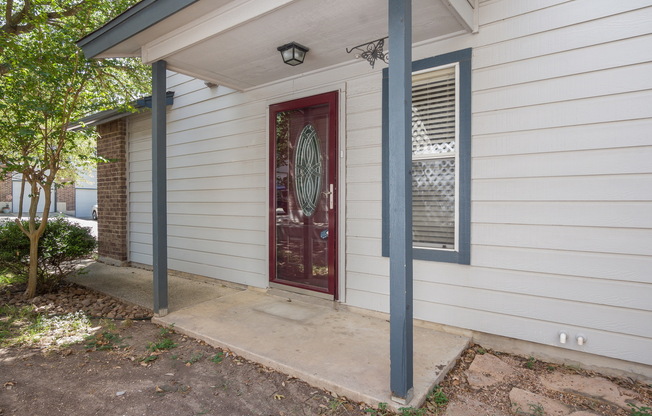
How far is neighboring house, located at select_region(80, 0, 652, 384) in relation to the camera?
7.61ft

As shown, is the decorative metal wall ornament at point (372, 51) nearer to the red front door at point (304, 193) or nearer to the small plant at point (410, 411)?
the red front door at point (304, 193)

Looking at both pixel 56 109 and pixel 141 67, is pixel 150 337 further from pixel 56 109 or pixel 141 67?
pixel 141 67

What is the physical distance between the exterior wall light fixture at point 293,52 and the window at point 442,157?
84 centimetres

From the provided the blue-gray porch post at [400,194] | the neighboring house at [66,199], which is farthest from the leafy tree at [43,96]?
the neighboring house at [66,199]

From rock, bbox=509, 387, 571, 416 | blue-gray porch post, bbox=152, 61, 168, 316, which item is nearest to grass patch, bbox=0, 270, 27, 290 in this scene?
blue-gray porch post, bbox=152, 61, 168, 316

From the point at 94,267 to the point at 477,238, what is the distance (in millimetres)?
6383

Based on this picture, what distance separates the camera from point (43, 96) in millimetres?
4035

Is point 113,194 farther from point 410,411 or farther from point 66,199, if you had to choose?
point 66,199

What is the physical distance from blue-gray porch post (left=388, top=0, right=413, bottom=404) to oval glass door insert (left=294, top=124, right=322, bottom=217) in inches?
72.0

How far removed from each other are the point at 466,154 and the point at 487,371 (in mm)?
1625

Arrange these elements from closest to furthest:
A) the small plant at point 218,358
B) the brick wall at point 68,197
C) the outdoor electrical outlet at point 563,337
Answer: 1. the outdoor electrical outlet at point 563,337
2. the small plant at point 218,358
3. the brick wall at point 68,197

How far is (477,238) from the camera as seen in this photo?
284 cm

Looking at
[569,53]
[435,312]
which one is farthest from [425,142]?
[435,312]

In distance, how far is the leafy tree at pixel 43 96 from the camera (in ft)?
12.6
